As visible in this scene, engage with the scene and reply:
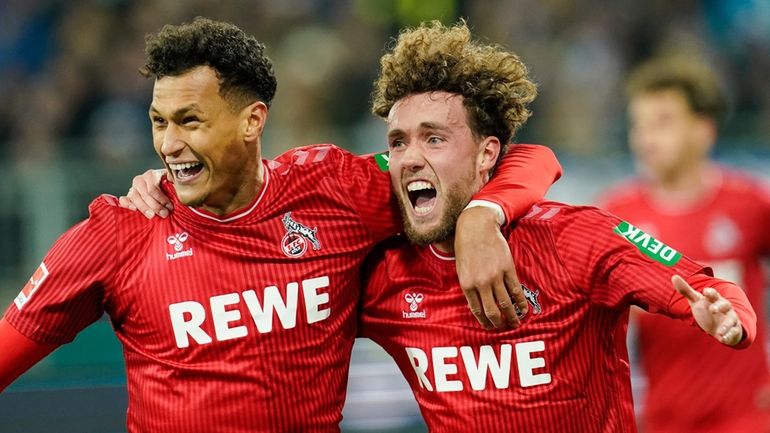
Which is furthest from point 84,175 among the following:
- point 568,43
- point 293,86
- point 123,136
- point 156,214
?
point 568,43

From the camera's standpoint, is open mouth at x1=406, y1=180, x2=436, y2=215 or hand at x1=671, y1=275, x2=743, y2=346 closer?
hand at x1=671, y1=275, x2=743, y2=346

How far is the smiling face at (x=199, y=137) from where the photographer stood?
3670 mm

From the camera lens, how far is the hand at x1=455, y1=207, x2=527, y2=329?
358 cm

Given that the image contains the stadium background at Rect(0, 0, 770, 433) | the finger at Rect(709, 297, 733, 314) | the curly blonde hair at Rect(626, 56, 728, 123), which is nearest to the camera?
the finger at Rect(709, 297, 733, 314)

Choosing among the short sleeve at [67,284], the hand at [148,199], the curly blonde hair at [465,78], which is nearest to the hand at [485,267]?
the curly blonde hair at [465,78]

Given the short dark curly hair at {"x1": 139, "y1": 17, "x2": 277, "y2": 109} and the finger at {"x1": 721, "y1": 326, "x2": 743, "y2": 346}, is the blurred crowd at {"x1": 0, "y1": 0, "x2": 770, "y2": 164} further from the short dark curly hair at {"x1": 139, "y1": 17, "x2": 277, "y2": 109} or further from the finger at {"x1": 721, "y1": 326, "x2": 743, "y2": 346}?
the finger at {"x1": 721, "y1": 326, "x2": 743, "y2": 346}

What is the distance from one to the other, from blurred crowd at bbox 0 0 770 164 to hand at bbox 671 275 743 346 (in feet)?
17.5

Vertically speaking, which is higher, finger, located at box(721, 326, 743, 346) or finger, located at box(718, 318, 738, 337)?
finger, located at box(718, 318, 738, 337)

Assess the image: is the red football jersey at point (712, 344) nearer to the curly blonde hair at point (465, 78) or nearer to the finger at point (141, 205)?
the curly blonde hair at point (465, 78)

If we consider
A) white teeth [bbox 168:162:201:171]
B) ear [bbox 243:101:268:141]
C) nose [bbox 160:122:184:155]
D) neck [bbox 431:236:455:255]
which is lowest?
neck [bbox 431:236:455:255]

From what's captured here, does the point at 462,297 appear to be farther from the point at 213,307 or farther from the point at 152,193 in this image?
the point at 152,193

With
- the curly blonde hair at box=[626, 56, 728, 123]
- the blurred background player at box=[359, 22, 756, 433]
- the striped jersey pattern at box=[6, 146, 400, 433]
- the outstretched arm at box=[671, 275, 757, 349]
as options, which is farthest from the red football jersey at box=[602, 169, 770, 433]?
the striped jersey pattern at box=[6, 146, 400, 433]

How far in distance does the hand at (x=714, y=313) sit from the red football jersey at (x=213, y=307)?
0.67 metres

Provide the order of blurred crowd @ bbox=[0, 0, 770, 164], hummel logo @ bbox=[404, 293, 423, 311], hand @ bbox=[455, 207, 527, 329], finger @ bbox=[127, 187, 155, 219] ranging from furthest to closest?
1. blurred crowd @ bbox=[0, 0, 770, 164]
2. hummel logo @ bbox=[404, 293, 423, 311]
3. finger @ bbox=[127, 187, 155, 219]
4. hand @ bbox=[455, 207, 527, 329]
